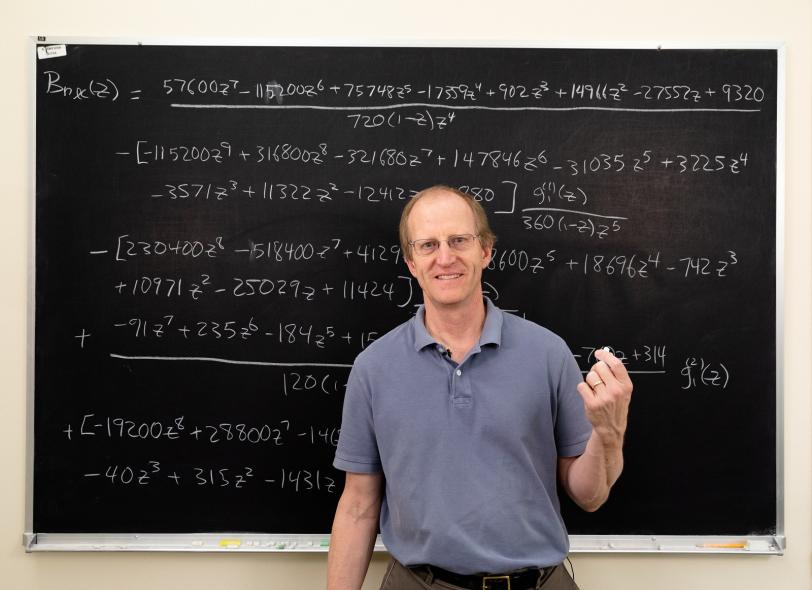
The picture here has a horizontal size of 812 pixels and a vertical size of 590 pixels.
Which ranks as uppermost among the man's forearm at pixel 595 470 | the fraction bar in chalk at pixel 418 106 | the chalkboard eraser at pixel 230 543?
the fraction bar in chalk at pixel 418 106

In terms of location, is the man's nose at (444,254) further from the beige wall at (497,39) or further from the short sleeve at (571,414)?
the beige wall at (497,39)

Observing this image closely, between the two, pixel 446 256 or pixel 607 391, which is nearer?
pixel 607 391

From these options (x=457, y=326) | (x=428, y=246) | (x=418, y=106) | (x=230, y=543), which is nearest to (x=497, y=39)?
(x=418, y=106)

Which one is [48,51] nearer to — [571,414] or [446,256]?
[446,256]

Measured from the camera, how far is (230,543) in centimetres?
184

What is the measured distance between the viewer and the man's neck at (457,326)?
148 cm

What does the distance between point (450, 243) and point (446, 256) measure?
0.05 meters

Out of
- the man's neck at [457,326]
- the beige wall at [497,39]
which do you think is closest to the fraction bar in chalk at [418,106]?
the beige wall at [497,39]

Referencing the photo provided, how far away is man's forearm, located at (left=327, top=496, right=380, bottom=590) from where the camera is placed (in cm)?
155

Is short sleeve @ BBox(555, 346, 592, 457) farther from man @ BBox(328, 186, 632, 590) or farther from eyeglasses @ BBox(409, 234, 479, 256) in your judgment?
eyeglasses @ BBox(409, 234, 479, 256)

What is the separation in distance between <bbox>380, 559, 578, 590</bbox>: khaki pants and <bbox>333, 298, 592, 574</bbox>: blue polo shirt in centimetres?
6

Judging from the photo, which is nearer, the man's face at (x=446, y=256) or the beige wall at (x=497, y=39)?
the man's face at (x=446, y=256)

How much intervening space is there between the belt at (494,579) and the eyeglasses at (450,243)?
2.60 ft

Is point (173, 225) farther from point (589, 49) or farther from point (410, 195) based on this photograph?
point (589, 49)
